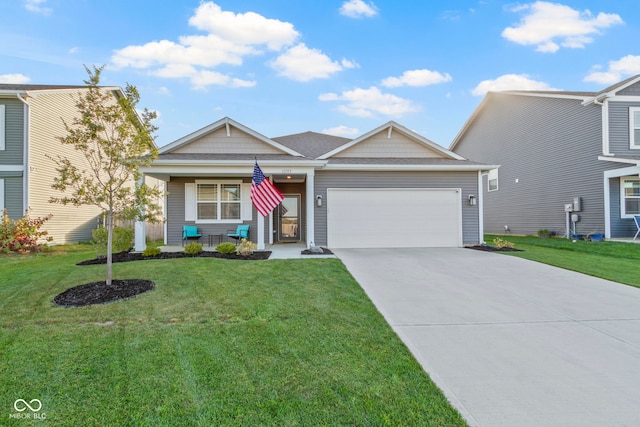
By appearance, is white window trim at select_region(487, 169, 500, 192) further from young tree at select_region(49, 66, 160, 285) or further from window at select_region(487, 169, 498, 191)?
young tree at select_region(49, 66, 160, 285)

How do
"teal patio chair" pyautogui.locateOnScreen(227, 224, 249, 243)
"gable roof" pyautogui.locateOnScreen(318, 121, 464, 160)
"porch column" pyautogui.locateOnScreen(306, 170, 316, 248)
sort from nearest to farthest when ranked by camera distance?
"porch column" pyautogui.locateOnScreen(306, 170, 316, 248)
"teal patio chair" pyautogui.locateOnScreen(227, 224, 249, 243)
"gable roof" pyautogui.locateOnScreen(318, 121, 464, 160)

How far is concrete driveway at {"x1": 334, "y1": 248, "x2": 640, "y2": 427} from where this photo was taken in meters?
2.50

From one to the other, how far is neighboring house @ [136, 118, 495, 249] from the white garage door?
35 mm

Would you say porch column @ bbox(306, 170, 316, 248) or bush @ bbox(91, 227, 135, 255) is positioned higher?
porch column @ bbox(306, 170, 316, 248)

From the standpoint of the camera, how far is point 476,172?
1176 cm

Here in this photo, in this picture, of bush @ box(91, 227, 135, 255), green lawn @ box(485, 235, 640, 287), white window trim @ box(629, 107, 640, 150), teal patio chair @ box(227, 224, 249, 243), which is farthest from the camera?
white window trim @ box(629, 107, 640, 150)

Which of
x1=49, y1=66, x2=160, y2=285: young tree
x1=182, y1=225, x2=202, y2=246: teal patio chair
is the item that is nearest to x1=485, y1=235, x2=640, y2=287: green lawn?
x1=49, y1=66, x2=160, y2=285: young tree

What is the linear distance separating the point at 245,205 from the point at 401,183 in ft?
18.7

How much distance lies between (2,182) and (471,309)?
15134mm

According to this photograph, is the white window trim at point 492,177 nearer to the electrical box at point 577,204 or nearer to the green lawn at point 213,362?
the electrical box at point 577,204

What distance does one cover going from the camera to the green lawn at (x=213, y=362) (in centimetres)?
232

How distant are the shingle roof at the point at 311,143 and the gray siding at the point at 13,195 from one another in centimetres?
978

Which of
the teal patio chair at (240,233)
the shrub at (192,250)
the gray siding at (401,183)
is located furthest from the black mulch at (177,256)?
the gray siding at (401,183)

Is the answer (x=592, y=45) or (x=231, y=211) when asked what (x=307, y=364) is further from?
(x=592, y=45)
